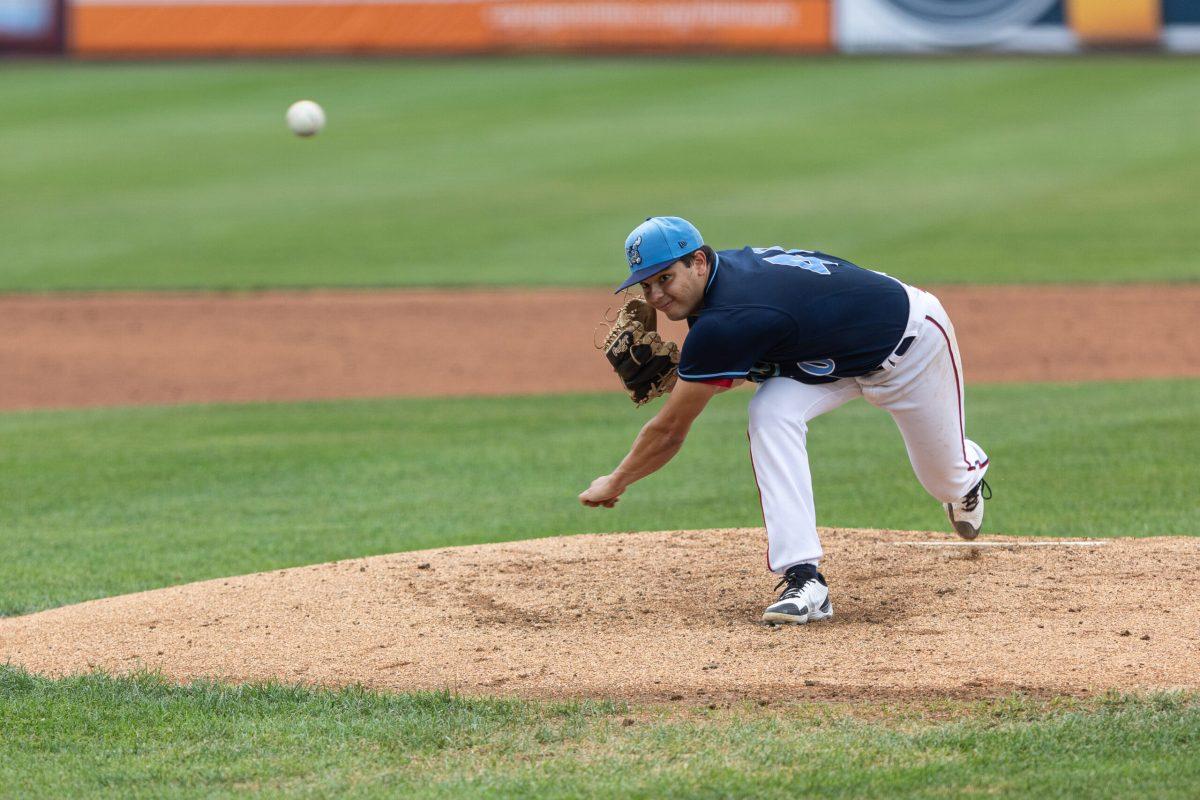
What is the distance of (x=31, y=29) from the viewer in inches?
1296

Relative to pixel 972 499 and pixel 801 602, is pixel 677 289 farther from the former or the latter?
pixel 972 499

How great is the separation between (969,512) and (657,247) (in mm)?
1862

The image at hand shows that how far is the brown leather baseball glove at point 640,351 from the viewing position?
5902 mm

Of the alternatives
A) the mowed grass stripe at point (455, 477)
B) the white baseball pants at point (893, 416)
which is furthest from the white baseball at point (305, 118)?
the white baseball pants at point (893, 416)

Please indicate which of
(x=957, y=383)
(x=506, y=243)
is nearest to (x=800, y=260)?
(x=957, y=383)

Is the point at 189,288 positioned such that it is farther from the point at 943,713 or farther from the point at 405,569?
the point at 943,713

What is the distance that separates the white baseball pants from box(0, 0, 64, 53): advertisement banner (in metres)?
29.6

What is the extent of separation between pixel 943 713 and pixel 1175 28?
2606 cm

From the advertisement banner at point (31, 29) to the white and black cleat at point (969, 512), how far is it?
2949 centimetres

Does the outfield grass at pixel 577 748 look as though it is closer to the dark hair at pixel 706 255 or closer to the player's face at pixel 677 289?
the player's face at pixel 677 289

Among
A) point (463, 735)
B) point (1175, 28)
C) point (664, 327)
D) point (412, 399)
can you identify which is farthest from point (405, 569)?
point (1175, 28)

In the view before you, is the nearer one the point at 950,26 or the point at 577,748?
the point at 577,748

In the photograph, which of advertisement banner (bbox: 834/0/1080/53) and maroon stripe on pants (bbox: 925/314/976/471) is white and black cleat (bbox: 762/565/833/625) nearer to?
maroon stripe on pants (bbox: 925/314/976/471)

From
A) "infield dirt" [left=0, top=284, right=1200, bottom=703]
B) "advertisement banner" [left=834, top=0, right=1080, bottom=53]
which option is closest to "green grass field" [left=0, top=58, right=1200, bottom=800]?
"infield dirt" [left=0, top=284, right=1200, bottom=703]
